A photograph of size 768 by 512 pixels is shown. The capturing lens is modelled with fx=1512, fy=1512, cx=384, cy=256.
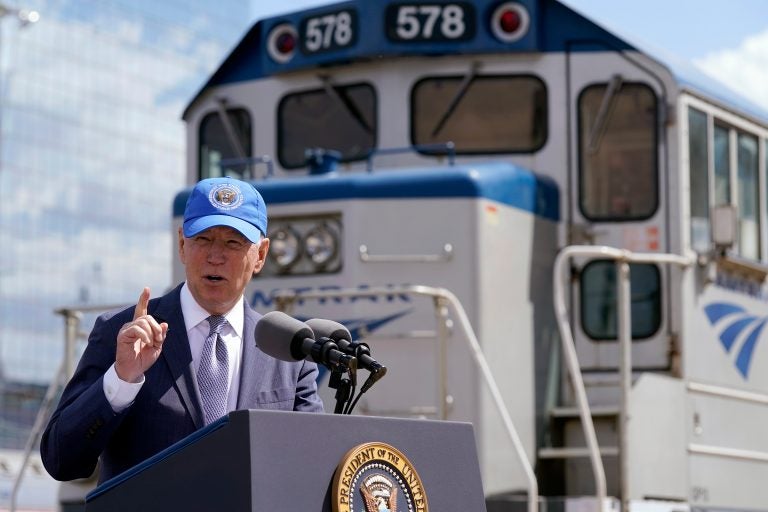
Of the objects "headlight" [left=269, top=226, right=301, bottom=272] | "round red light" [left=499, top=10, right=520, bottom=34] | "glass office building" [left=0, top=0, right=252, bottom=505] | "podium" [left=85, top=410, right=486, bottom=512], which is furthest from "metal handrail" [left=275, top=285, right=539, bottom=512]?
"glass office building" [left=0, top=0, right=252, bottom=505]

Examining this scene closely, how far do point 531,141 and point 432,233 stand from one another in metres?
1.00

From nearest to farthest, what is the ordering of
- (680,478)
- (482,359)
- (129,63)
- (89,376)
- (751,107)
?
(89,376), (482,359), (680,478), (751,107), (129,63)

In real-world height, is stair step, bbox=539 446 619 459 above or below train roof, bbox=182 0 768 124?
below

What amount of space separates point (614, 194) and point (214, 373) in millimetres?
5123

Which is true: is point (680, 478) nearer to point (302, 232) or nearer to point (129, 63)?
point (302, 232)

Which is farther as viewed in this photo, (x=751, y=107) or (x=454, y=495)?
(x=751, y=107)

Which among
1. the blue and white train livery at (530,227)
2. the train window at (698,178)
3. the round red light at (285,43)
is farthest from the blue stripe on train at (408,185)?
the round red light at (285,43)

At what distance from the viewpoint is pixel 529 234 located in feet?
25.7

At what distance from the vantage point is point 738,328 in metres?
8.39

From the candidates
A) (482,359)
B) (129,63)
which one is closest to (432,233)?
(482,359)

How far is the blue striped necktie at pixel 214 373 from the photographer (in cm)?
317

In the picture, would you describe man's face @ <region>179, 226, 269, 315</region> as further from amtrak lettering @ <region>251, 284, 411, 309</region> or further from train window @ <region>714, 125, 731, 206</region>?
train window @ <region>714, 125, 731, 206</region>

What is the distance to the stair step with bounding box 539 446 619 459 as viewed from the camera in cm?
712

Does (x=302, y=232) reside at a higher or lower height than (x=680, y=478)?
higher
